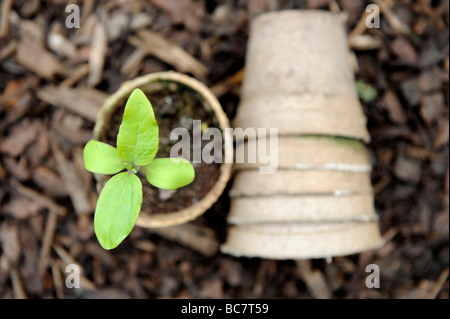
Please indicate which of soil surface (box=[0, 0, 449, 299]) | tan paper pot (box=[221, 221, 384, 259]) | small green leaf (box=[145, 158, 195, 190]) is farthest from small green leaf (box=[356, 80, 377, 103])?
small green leaf (box=[145, 158, 195, 190])

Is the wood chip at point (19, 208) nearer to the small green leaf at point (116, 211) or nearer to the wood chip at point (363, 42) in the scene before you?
the small green leaf at point (116, 211)

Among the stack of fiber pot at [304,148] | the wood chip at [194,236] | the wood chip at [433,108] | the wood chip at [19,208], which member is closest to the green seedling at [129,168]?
the stack of fiber pot at [304,148]

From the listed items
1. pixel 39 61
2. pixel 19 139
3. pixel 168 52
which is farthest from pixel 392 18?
pixel 19 139

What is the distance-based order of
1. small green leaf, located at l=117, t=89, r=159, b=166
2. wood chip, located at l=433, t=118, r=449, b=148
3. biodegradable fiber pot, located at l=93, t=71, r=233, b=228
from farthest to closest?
1. wood chip, located at l=433, t=118, r=449, b=148
2. biodegradable fiber pot, located at l=93, t=71, r=233, b=228
3. small green leaf, located at l=117, t=89, r=159, b=166

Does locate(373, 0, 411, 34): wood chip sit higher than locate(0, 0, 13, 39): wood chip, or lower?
lower

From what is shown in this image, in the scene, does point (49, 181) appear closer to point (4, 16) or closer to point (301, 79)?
point (4, 16)

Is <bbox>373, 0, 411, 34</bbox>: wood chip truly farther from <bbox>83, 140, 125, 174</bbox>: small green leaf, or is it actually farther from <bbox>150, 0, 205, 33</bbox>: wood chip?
<bbox>83, 140, 125, 174</bbox>: small green leaf
